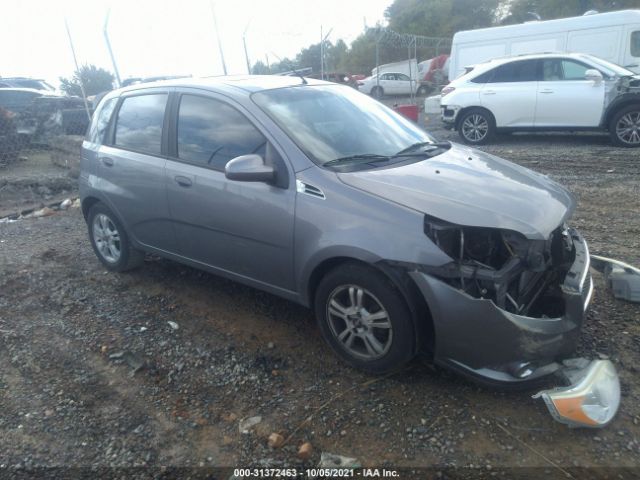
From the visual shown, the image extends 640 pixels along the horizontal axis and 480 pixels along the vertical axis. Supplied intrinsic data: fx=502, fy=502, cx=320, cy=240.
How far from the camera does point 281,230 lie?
319 centimetres

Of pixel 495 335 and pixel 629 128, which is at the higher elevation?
pixel 629 128

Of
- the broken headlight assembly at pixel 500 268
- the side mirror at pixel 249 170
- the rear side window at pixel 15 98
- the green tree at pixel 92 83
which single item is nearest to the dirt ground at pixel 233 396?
the broken headlight assembly at pixel 500 268

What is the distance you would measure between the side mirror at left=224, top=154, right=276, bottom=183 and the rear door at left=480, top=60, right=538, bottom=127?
27.2ft

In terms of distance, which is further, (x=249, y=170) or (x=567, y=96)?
(x=567, y=96)

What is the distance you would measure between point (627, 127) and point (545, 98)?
4.98 feet

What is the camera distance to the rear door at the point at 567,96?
9117 mm

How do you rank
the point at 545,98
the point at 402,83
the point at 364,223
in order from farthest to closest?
the point at 402,83, the point at 545,98, the point at 364,223

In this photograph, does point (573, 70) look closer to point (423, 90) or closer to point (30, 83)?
point (30, 83)

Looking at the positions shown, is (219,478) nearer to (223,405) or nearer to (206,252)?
(223,405)

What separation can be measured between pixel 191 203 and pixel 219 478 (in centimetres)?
198

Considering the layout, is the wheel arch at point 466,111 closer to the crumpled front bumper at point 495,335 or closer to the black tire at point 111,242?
the black tire at point 111,242

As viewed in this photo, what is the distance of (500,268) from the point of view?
2717 mm

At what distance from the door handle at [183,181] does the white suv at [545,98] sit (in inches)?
323

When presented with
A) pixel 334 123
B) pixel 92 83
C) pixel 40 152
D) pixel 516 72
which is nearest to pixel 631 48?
pixel 516 72
